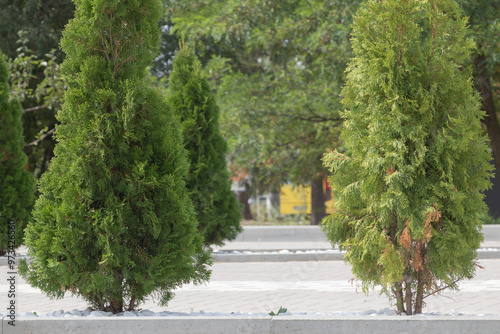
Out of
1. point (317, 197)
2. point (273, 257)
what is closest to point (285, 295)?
point (273, 257)

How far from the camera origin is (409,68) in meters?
6.17

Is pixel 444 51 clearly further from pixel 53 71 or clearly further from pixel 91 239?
pixel 53 71

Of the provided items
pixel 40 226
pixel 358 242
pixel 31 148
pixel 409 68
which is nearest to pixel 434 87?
pixel 409 68

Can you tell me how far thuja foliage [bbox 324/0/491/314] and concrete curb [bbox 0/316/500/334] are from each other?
0.54 metres

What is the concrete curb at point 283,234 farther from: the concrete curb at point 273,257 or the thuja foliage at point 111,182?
the thuja foliage at point 111,182

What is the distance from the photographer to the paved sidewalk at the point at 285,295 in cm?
855

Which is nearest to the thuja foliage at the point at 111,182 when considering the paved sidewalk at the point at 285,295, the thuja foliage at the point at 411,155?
the thuja foliage at the point at 411,155

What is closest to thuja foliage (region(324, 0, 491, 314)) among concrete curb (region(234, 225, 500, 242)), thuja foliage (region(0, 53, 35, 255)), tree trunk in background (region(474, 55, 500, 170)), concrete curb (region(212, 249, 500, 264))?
concrete curb (region(212, 249, 500, 264))

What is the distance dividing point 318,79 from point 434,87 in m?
13.4

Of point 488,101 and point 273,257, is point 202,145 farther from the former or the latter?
point 488,101

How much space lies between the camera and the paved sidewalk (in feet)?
28.1

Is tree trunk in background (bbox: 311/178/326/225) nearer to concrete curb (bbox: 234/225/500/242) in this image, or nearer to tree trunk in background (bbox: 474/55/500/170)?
concrete curb (bbox: 234/225/500/242)

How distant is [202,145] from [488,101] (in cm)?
903

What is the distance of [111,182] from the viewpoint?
6430 mm
